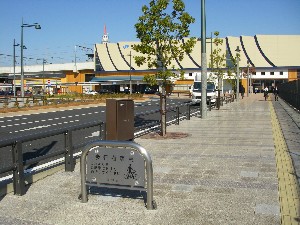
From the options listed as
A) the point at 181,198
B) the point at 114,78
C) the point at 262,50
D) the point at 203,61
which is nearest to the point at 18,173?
the point at 181,198

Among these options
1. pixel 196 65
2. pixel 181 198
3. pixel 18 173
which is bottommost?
pixel 181 198

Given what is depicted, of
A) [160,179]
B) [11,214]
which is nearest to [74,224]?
[11,214]

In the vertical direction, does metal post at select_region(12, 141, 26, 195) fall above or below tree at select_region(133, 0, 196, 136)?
below

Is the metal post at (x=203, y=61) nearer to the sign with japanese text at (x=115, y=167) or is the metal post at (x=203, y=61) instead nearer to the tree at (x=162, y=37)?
the tree at (x=162, y=37)

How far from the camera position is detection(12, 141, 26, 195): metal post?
18.6 feet

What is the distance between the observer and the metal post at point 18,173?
224 inches

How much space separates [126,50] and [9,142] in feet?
293

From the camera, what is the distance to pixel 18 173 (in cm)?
575

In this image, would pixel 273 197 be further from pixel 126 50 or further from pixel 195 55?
pixel 126 50

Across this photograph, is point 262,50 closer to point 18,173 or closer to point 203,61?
point 203,61

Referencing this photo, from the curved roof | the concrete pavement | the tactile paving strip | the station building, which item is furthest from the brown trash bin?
the curved roof

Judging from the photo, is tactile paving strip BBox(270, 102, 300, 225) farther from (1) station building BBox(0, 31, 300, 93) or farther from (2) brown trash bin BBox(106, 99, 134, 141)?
(1) station building BBox(0, 31, 300, 93)

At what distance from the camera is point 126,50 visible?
93375 millimetres

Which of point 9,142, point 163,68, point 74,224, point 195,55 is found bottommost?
point 74,224
